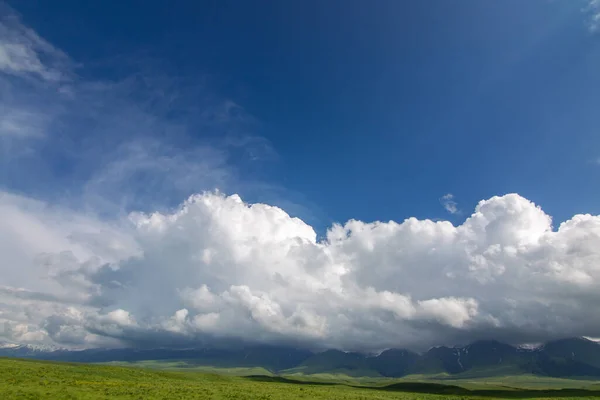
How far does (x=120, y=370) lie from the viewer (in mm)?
138500

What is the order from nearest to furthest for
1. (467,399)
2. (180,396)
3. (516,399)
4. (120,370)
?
(180,396)
(467,399)
(120,370)
(516,399)

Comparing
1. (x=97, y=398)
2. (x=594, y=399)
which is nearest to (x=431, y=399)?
(x=594, y=399)

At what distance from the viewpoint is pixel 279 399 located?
8338 centimetres

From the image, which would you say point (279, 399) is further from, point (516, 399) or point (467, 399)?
point (516, 399)

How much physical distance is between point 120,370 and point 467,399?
382 feet

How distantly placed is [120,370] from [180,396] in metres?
75.3

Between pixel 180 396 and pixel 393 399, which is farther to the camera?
pixel 393 399

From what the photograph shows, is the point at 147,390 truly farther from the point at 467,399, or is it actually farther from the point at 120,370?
the point at 467,399

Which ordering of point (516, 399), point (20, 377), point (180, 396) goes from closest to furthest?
1. point (180, 396)
2. point (20, 377)
3. point (516, 399)

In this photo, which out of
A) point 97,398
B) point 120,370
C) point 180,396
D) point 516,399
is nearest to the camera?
point 97,398

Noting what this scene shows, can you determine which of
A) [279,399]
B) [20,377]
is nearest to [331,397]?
[279,399]

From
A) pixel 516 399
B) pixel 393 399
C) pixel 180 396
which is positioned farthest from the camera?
pixel 516 399

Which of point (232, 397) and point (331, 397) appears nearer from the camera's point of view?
point (232, 397)

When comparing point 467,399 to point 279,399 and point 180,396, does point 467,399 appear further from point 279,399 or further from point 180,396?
point 180,396
